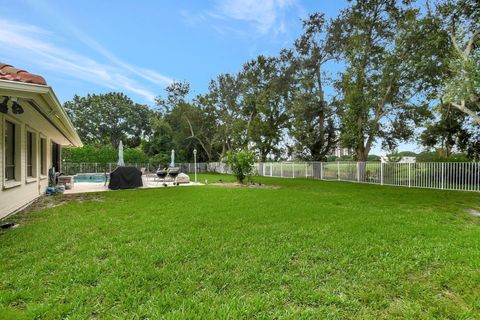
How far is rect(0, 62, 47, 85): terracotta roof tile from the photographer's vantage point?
11.3 ft

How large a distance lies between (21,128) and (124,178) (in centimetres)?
568

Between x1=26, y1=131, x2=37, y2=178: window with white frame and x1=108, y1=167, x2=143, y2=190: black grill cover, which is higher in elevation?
x1=26, y1=131, x2=37, y2=178: window with white frame

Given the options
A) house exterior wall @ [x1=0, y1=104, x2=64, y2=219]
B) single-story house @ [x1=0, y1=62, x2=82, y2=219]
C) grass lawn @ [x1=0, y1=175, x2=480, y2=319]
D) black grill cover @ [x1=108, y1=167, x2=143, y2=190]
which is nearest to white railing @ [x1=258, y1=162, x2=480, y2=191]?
grass lawn @ [x1=0, y1=175, x2=480, y2=319]

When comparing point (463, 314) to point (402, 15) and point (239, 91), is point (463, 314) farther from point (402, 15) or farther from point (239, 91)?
point (239, 91)

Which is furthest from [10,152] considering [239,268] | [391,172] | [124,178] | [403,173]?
[391,172]

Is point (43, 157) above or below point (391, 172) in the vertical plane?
above

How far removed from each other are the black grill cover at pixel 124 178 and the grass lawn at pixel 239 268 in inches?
261

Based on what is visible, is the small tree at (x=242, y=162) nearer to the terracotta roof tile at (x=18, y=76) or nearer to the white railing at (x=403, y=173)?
the white railing at (x=403, y=173)

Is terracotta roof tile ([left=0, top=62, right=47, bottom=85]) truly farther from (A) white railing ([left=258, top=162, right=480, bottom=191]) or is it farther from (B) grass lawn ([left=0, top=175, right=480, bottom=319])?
(A) white railing ([left=258, top=162, right=480, bottom=191])

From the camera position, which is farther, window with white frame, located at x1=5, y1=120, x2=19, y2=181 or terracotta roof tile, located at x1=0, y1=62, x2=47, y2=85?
window with white frame, located at x1=5, y1=120, x2=19, y2=181

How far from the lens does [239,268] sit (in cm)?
288

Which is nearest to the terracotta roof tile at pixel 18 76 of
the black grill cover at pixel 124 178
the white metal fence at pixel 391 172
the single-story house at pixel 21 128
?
the single-story house at pixel 21 128

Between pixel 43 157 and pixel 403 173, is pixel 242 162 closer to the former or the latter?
pixel 403 173

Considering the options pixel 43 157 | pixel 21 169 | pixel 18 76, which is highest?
pixel 18 76
